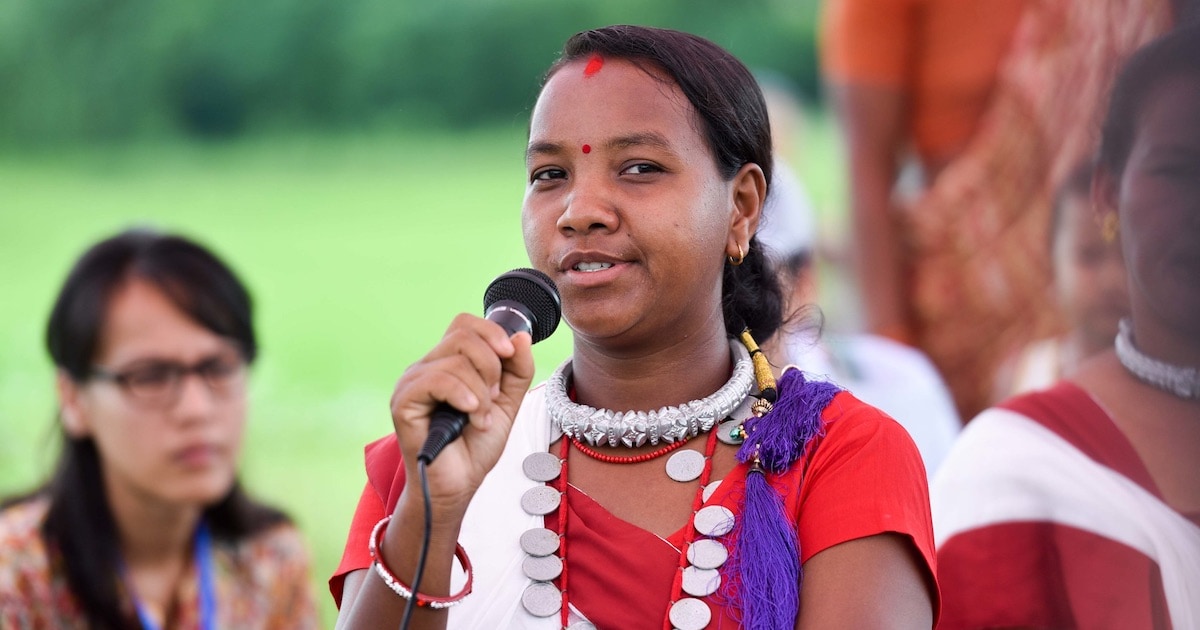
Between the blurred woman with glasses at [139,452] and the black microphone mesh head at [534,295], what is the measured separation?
205 cm

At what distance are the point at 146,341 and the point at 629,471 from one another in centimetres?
205

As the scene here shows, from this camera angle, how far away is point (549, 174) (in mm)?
2152

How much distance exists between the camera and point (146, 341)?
3697mm

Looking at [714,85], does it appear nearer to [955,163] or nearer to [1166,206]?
[1166,206]

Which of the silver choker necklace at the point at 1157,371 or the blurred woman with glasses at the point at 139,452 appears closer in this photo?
the silver choker necklace at the point at 1157,371

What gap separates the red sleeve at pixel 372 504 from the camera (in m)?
2.11

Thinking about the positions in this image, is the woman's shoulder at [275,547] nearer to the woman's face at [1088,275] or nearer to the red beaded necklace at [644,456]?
the red beaded necklace at [644,456]

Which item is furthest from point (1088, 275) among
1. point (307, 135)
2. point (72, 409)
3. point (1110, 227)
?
point (307, 135)

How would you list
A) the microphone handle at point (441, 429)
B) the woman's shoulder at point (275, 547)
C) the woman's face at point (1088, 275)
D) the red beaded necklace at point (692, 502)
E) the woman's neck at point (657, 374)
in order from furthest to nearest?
the woman's shoulder at point (275, 547)
the woman's face at point (1088, 275)
the woman's neck at point (657, 374)
the red beaded necklace at point (692, 502)
the microphone handle at point (441, 429)

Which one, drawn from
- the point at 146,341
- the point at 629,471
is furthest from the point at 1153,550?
the point at 146,341

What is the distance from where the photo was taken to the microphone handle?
1.72 m

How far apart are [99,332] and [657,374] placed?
85.0 inches

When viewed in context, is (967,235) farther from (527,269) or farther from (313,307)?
(313,307)

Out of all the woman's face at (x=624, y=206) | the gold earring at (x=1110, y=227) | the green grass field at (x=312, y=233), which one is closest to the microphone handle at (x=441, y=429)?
the woman's face at (x=624, y=206)
